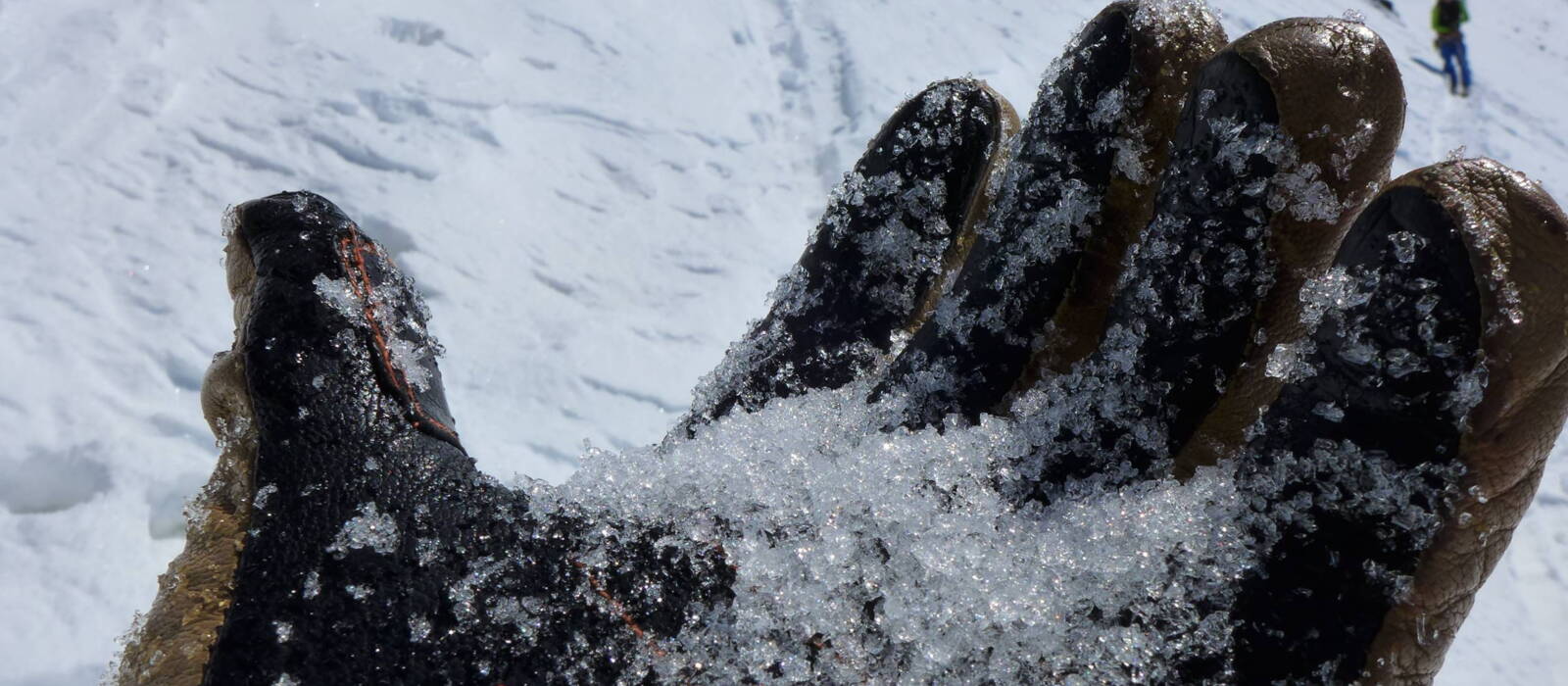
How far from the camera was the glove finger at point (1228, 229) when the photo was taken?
3.36 ft

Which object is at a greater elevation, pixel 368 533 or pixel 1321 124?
pixel 1321 124

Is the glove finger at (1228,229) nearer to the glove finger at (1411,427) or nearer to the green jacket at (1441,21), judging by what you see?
the glove finger at (1411,427)

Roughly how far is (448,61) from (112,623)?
8.69 feet

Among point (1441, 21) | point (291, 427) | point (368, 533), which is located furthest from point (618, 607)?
point (1441, 21)

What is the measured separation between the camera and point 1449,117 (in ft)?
22.8

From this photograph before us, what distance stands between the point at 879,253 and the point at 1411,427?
836mm

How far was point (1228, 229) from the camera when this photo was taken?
109cm

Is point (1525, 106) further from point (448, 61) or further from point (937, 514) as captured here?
point (937, 514)

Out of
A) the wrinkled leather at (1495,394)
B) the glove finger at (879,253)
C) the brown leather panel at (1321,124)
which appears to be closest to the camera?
the wrinkled leather at (1495,394)

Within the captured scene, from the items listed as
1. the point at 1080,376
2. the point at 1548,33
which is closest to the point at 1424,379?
the point at 1080,376

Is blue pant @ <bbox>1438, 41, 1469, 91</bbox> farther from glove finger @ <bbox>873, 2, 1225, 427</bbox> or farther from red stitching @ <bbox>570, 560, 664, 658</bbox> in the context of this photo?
red stitching @ <bbox>570, 560, 664, 658</bbox>

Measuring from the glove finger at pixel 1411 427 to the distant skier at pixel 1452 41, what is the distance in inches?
339

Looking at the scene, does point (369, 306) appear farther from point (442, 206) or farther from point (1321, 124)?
point (442, 206)

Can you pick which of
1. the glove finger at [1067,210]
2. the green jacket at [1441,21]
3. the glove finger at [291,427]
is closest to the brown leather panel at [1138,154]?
the glove finger at [1067,210]
